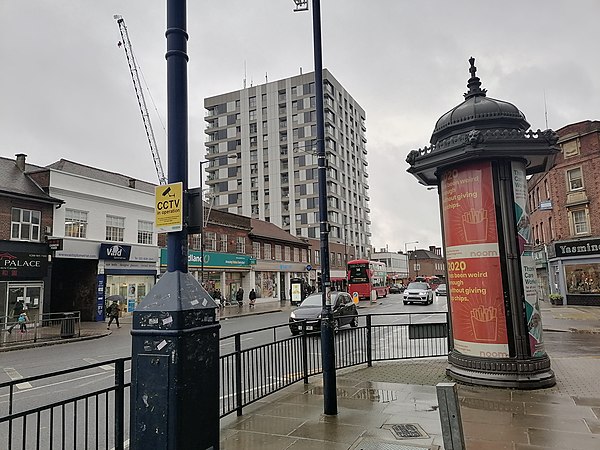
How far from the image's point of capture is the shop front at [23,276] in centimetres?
2294

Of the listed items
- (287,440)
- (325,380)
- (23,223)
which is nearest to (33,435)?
(287,440)

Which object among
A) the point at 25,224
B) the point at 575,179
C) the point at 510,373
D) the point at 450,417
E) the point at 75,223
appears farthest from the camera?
the point at 575,179

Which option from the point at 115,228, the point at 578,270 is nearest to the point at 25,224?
the point at 115,228

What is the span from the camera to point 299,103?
78438 millimetres

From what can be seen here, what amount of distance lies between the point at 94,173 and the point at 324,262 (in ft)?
98.8

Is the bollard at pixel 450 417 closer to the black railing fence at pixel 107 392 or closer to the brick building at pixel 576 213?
the black railing fence at pixel 107 392

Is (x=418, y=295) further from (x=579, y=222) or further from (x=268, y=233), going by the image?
(x=268, y=233)

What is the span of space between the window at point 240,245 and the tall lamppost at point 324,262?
35.9 meters

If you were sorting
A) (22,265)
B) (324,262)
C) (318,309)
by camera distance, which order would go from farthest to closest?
(22,265)
(318,309)
(324,262)

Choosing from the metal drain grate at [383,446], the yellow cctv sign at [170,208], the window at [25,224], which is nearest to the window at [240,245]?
the window at [25,224]

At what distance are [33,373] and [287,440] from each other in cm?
906

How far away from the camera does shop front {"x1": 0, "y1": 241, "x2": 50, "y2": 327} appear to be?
22.9 meters

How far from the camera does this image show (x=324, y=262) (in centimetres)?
658

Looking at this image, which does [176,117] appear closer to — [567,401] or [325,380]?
[325,380]
